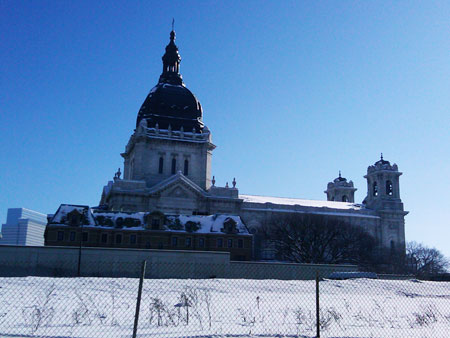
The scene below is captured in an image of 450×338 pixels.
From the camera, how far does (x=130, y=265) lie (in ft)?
129

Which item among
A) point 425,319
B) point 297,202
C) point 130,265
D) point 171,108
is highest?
point 171,108

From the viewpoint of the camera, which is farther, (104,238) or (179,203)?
(179,203)

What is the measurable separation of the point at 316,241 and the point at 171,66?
4048 centimetres

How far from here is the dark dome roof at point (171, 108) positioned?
267 ft

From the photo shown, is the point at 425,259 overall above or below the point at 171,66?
below

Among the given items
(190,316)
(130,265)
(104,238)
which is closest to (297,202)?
(104,238)

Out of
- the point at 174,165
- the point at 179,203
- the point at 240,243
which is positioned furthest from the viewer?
the point at 174,165

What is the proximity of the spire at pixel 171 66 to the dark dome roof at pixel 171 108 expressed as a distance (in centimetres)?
59

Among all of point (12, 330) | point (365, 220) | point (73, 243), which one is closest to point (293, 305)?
point (12, 330)

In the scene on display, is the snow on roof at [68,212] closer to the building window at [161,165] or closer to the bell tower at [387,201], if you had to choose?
the building window at [161,165]

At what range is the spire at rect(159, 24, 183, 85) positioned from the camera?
286 feet

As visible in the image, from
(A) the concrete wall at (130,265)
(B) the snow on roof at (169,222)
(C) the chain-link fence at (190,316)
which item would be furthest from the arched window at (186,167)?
(C) the chain-link fence at (190,316)

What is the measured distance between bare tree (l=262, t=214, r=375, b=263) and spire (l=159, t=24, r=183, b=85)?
29.5m

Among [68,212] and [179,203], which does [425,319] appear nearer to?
[68,212]
